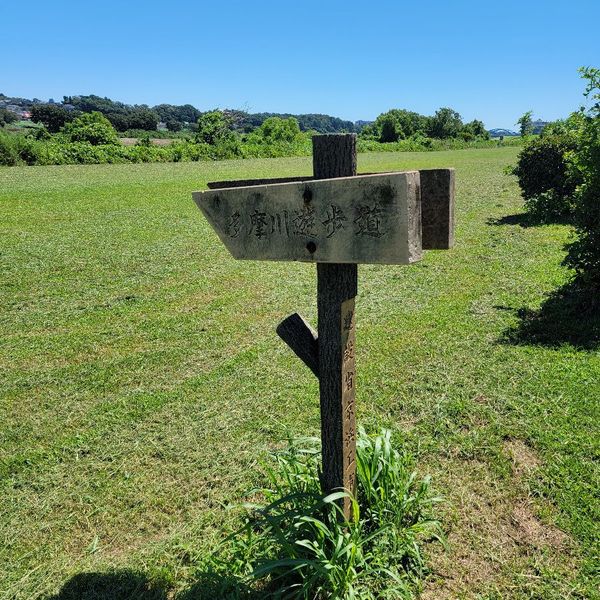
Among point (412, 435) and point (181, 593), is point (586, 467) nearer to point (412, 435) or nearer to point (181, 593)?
point (412, 435)

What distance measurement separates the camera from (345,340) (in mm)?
2143

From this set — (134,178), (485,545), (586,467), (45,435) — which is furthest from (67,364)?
(134,178)

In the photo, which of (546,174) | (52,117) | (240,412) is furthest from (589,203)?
(52,117)

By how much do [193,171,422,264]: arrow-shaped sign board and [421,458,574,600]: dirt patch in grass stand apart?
1.73 meters

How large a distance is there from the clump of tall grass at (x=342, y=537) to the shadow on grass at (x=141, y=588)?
69 mm

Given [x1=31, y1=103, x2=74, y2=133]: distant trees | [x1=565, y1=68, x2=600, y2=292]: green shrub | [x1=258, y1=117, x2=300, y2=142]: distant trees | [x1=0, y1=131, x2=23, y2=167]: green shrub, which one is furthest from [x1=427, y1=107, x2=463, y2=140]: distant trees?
[x1=565, y1=68, x2=600, y2=292]: green shrub

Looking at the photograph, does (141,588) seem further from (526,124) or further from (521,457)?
(526,124)

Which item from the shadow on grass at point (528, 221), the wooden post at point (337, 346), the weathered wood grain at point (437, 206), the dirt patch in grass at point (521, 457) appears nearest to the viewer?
the weathered wood grain at point (437, 206)

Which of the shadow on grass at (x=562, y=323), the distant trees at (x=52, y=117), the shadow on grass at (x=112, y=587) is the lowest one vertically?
the shadow on grass at (x=112, y=587)

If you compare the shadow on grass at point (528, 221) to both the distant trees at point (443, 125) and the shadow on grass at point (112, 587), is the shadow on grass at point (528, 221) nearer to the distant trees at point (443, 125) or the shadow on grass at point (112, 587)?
the shadow on grass at point (112, 587)

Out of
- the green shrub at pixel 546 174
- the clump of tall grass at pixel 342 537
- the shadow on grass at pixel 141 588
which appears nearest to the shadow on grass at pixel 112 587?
the shadow on grass at pixel 141 588

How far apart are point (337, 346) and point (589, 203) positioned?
4.24 meters

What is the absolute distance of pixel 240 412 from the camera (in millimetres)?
3955

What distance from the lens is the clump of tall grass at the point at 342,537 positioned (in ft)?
7.25
